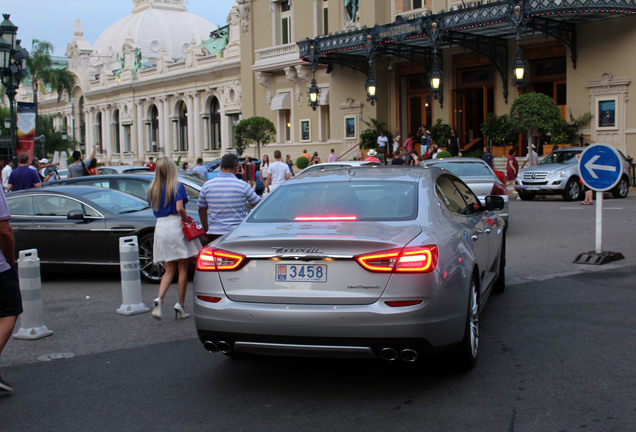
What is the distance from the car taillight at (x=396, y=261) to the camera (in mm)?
4664

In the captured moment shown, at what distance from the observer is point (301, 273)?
478 cm

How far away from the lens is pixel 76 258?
33.3 feet

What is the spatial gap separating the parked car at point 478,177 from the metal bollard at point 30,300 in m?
Answer: 8.33

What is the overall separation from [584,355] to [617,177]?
4793 mm

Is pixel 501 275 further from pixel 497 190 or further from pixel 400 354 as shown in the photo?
pixel 497 190

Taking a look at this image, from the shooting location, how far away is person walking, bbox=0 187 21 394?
200 inches

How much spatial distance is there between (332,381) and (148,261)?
529cm

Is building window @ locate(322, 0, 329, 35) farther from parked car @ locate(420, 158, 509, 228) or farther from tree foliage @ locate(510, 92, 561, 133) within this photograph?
parked car @ locate(420, 158, 509, 228)

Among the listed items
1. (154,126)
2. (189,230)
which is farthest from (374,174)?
(154,126)

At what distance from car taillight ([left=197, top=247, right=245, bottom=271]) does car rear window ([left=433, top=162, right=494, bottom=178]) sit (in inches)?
416

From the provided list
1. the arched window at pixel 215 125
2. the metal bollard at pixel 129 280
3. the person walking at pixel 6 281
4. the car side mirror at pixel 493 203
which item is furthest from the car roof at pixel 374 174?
the arched window at pixel 215 125

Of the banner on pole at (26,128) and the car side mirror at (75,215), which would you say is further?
the banner on pole at (26,128)

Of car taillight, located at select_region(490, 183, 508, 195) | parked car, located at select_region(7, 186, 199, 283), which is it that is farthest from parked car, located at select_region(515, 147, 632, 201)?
parked car, located at select_region(7, 186, 199, 283)

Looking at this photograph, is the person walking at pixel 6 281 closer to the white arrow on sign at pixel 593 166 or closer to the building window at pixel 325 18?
the white arrow on sign at pixel 593 166
